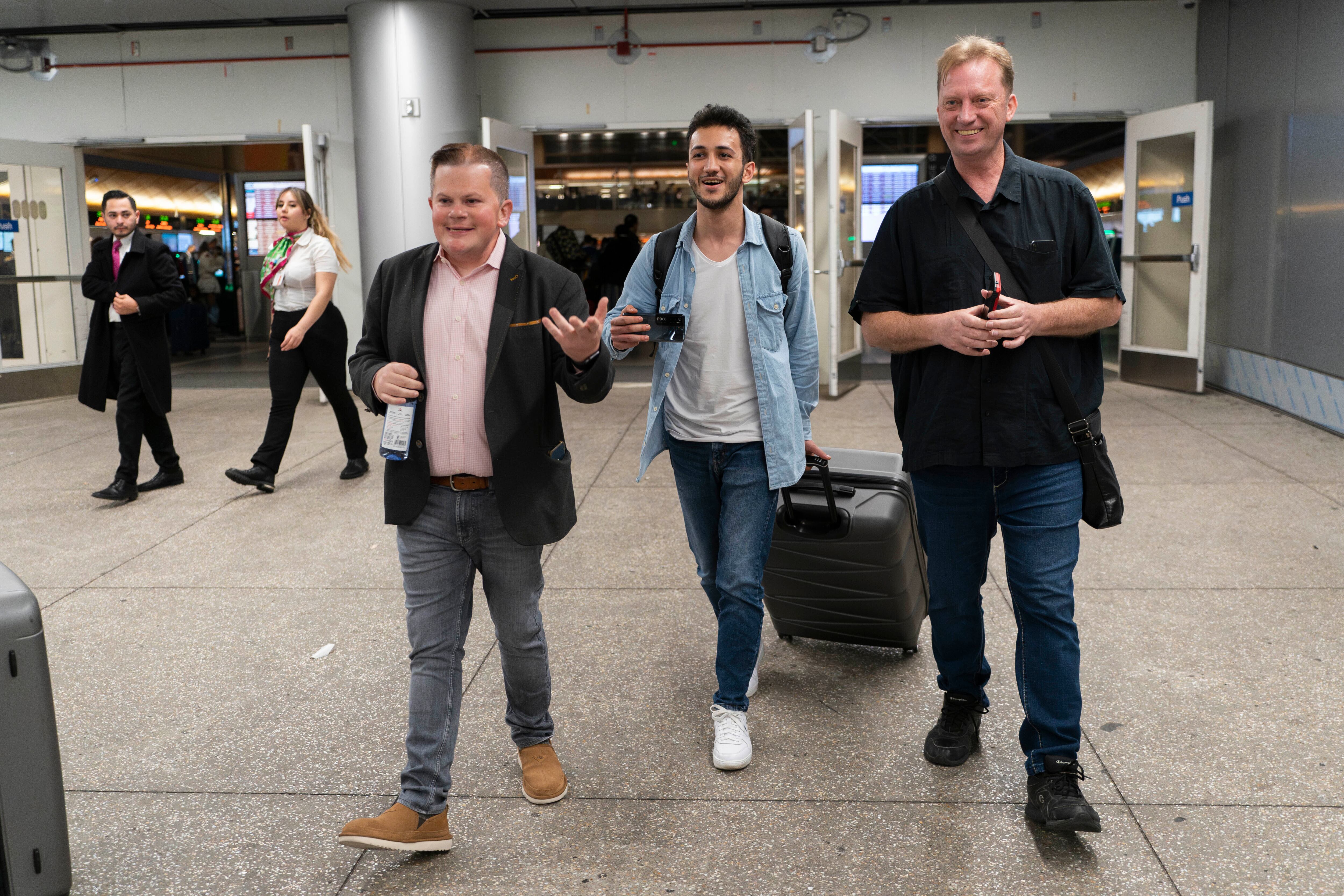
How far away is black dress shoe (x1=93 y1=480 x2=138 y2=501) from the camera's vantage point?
20.8 feet

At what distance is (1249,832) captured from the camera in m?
2.67

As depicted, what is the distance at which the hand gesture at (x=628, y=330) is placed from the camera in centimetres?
295

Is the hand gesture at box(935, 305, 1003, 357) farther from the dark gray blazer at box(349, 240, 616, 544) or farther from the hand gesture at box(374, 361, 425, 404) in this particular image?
the hand gesture at box(374, 361, 425, 404)

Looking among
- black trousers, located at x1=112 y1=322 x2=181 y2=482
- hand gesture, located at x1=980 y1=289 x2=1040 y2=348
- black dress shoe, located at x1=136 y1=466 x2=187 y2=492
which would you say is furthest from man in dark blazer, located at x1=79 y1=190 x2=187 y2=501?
hand gesture, located at x1=980 y1=289 x2=1040 y2=348

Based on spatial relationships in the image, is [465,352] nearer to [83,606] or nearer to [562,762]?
[562,762]

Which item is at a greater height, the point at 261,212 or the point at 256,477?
the point at 261,212

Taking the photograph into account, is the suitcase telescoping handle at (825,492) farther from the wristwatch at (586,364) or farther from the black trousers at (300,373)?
the black trousers at (300,373)

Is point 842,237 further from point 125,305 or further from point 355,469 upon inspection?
point 125,305

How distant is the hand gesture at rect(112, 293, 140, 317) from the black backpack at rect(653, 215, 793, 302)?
4.11m

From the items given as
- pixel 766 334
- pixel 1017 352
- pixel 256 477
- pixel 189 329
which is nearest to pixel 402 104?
A: pixel 256 477

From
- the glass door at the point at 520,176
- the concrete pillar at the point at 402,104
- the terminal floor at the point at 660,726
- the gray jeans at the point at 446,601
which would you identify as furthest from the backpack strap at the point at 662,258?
the glass door at the point at 520,176

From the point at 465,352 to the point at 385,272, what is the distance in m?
0.31

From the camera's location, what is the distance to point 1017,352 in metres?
2.67

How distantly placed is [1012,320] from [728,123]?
3.23 ft
